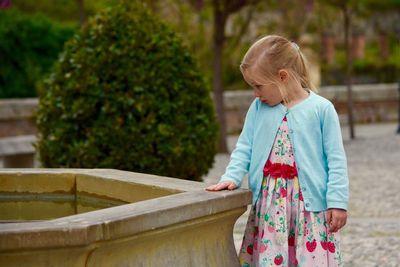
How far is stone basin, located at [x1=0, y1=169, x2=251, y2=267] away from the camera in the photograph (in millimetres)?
3471

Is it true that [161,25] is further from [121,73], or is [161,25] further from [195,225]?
[195,225]

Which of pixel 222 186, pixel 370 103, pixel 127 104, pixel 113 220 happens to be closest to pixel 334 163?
pixel 222 186

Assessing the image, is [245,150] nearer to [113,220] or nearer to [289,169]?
[289,169]

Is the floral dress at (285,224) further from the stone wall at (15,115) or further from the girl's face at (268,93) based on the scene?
the stone wall at (15,115)

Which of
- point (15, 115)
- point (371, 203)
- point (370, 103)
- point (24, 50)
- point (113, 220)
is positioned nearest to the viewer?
point (113, 220)

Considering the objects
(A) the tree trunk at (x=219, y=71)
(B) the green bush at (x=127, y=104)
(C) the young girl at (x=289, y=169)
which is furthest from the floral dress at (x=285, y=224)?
(A) the tree trunk at (x=219, y=71)

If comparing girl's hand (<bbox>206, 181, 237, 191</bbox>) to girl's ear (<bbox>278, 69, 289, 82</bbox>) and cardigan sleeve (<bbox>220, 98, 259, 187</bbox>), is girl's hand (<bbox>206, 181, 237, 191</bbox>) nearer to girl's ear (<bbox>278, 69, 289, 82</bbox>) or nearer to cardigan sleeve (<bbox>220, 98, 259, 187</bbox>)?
cardigan sleeve (<bbox>220, 98, 259, 187</bbox>)

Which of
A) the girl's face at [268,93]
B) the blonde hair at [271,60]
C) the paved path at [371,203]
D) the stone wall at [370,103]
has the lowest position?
the paved path at [371,203]

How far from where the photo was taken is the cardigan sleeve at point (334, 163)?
4320 millimetres

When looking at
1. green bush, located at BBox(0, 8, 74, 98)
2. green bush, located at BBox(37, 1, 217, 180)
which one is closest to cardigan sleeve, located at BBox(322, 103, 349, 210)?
green bush, located at BBox(37, 1, 217, 180)

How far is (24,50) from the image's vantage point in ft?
63.2

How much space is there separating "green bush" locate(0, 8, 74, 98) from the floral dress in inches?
577

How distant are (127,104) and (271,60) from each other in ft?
11.9

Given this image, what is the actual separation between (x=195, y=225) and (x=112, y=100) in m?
4.02
